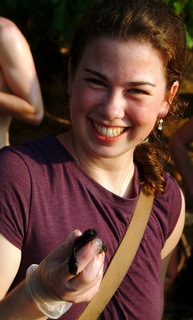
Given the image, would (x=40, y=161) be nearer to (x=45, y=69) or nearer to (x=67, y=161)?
(x=67, y=161)

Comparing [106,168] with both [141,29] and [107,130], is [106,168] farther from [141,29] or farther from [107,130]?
[141,29]

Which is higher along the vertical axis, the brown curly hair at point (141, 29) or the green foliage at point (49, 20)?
the brown curly hair at point (141, 29)

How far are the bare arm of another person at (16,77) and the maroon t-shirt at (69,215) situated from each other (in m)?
1.25

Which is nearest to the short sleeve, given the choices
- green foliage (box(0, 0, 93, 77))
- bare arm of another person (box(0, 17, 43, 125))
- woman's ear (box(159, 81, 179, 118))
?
woman's ear (box(159, 81, 179, 118))

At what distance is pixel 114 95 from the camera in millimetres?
2074

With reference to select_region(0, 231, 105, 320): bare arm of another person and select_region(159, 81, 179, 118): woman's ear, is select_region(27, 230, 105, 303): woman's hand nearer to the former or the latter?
select_region(0, 231, 105, 320): bare arm of another person

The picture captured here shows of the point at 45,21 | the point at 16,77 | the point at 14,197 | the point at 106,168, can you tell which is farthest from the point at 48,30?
the point at 14,197

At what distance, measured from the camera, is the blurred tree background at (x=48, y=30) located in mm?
5488

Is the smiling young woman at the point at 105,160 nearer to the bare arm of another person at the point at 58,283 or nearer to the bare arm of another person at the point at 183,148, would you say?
the bare arm of another person at the point at 58,283

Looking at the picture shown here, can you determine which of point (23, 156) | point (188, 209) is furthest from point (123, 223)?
point (188, 209)

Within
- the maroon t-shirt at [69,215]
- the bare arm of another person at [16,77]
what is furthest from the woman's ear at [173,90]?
the bare arm of another person at [16,77]

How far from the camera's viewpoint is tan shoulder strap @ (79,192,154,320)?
2.07m

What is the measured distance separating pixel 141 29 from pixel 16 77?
1.42m

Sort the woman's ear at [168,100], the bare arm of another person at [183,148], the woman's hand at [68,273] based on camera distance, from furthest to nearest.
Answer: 1. the bare arm of another person at [183,148]
2. the woman's ear at [168,100]
3. the woman's hand at [68,273]
